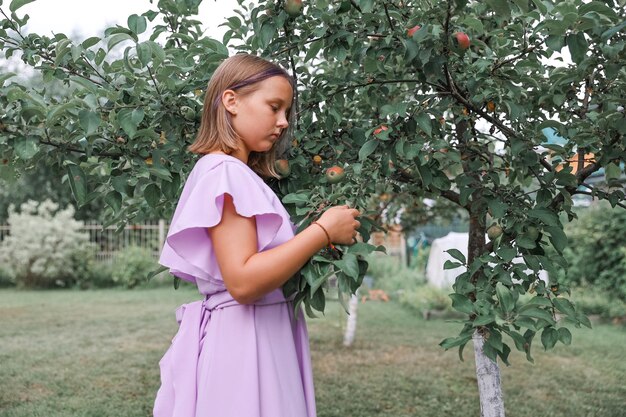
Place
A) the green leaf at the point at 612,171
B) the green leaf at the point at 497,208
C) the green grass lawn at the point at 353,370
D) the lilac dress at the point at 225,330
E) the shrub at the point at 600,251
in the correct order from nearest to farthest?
the lilac dress at the point at 225,330
the green leaf at the point at 497,208
the green leaf at the point at 612,171
the green grass lawn at the point at 353,370
the shrub at the point at 600,251

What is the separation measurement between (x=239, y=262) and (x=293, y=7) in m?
0.80

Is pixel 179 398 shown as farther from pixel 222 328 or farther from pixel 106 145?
pixel 106 145

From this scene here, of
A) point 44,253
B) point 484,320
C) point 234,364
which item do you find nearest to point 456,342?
point 484,320

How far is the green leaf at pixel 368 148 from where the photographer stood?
5.88 ft

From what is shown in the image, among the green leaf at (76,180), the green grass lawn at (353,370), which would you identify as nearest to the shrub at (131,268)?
the green grass lawn at (353,370)

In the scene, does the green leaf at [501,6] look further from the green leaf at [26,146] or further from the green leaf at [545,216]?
the green leaf at [26,146]

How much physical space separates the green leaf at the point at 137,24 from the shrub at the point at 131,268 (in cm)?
967

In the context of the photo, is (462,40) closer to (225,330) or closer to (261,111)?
(261,111)

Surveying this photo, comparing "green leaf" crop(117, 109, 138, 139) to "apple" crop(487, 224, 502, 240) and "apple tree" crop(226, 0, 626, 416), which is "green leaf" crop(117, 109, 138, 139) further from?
"apple" crop(487, 224, 502, 240)

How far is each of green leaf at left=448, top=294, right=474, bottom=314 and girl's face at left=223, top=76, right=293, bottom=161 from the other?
2.07 feet

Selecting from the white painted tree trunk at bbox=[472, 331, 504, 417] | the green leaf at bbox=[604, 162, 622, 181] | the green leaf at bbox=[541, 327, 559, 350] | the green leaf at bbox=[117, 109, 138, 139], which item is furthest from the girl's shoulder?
the green leaf at bbox=[604, 162, 622, 181]

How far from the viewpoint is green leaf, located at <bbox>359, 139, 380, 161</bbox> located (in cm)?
179

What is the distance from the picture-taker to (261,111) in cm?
152

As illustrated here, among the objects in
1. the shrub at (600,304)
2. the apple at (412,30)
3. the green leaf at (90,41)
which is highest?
the green leaf at (90,41)
